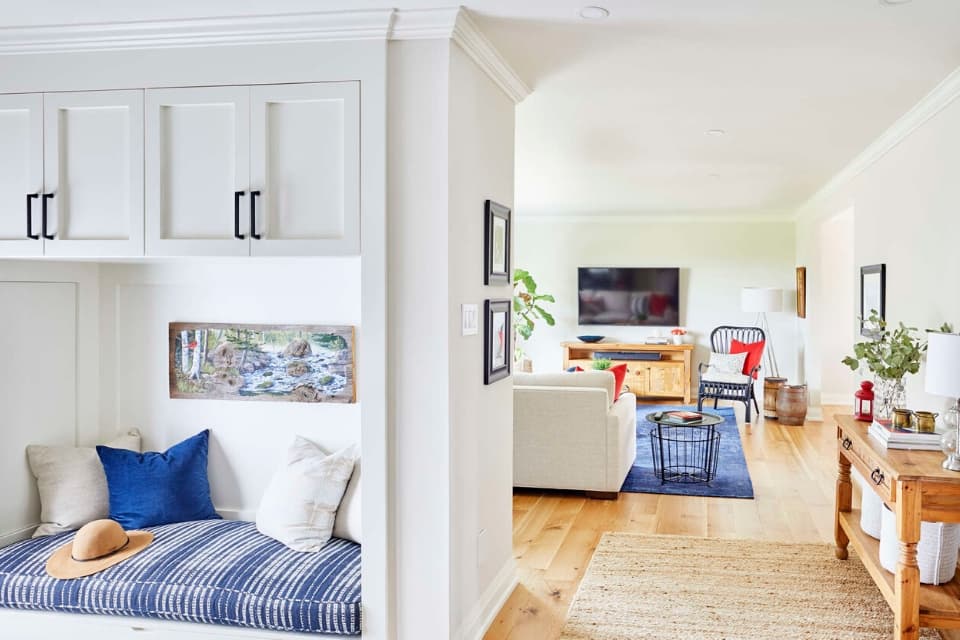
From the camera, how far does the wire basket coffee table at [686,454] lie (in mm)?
5840

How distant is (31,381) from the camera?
344 centimetres

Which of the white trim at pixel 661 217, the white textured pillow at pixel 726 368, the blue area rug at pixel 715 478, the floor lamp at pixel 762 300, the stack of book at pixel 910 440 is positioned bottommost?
the blue area rug at pixel 715 478

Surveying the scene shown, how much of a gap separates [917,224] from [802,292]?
5.60 meters

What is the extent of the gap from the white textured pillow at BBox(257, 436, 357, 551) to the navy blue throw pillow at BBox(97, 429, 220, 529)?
37 cm

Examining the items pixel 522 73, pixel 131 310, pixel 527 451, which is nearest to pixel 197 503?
pixel 131 310

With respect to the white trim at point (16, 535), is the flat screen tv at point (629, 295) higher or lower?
higher

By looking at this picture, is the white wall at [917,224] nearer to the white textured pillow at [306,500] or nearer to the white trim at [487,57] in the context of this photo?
the white trim at [487,57]

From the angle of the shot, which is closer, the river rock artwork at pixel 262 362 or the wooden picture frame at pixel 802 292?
the river rock artwork at pixel 262 362

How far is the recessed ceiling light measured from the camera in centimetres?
272

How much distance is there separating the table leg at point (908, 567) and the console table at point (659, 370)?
7097 millimetres

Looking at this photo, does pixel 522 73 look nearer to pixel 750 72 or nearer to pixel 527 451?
pixel 750 72

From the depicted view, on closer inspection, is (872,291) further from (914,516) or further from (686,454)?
(914,516)

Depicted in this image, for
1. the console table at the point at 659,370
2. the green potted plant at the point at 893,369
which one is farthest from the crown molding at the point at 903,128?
the console table at the point at 659,370

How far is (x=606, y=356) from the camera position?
34.3 ft
